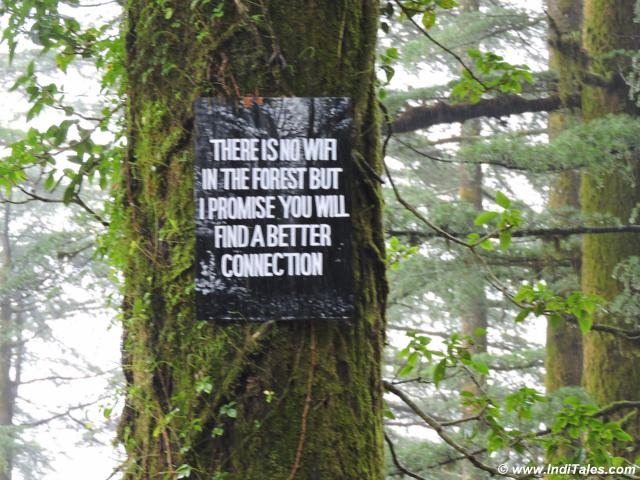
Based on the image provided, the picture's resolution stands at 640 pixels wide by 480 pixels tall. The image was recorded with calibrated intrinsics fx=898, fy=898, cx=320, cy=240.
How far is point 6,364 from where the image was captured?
20922 mm

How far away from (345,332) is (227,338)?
0.99ft

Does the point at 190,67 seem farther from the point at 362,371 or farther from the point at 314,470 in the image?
the point at 314,470

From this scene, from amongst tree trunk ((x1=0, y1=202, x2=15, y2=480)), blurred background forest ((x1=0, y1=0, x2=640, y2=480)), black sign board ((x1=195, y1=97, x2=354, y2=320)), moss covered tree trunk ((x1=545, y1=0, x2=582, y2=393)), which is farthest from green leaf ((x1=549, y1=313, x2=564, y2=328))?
tree trunk ((x1=0, y1=202, x2=15, y2=480))

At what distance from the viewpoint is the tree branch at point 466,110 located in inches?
403

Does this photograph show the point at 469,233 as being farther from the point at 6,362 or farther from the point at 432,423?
the point at 6,362

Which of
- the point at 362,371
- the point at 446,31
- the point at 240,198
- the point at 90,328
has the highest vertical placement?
the point at 446,31

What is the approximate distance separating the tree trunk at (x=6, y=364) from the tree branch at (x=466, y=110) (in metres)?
9.84

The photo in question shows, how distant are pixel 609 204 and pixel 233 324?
773 cm

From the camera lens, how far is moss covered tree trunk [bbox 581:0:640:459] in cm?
870

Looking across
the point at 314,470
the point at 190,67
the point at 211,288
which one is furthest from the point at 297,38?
the point at 314,470

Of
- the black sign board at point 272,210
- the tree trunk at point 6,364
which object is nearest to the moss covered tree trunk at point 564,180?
the black sign board at point 272,210

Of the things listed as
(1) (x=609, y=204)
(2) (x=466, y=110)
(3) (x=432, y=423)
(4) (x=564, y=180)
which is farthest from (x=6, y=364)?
(3) (x=432, y=423)

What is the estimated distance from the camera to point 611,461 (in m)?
3.35

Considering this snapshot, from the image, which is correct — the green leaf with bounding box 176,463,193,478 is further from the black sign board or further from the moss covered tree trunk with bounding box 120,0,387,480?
the black sign board
